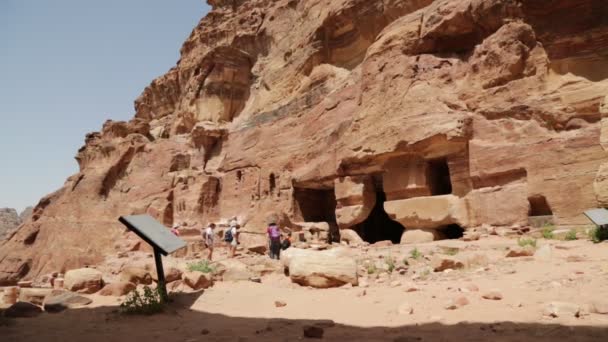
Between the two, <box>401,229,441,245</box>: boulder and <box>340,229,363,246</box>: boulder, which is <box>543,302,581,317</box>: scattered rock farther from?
<box>340,229,363,246</box>: boulder

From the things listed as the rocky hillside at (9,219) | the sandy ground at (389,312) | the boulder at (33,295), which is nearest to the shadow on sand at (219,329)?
the sandy ground at (389,312)

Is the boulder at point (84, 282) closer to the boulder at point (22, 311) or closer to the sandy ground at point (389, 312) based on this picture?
the sandy ground at point (389, 312)

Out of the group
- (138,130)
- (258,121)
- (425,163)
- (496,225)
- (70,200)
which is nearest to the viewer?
(496,225)

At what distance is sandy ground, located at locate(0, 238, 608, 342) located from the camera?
14.1 ft

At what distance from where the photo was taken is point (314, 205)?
20.9 m

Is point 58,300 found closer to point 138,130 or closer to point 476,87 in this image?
point 476,87

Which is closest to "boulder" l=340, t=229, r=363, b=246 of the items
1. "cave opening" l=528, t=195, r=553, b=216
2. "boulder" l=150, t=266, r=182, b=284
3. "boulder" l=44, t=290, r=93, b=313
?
"cave opening" l=528, t=195, r=553, b=216

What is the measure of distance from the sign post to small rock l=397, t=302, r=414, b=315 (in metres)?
3.49

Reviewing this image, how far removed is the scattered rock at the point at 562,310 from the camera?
431 cm

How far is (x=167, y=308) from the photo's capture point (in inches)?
261

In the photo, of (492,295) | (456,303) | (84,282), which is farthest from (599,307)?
(84,282)

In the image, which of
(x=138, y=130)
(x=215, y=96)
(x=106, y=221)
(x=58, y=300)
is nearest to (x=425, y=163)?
(x=58, y=300)

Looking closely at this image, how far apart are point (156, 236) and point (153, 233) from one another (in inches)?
3.1

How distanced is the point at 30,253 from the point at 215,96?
55.0 ft
